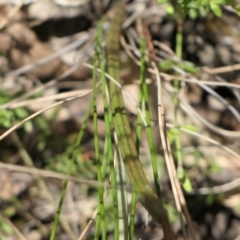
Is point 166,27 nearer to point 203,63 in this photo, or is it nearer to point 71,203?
point 203,63

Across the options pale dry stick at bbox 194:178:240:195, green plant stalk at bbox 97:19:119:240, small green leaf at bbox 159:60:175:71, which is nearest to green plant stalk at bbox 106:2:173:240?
green plant stalk at bbox 97:19:119:240

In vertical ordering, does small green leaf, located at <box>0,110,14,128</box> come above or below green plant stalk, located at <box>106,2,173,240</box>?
above

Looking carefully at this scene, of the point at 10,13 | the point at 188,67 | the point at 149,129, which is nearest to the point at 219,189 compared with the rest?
the point at 188,67

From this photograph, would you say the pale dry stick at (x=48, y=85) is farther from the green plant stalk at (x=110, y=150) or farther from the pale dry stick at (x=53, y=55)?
the green plant stalk at (x=110, y=150)

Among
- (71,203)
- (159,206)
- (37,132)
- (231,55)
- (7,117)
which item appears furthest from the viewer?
(231,55)

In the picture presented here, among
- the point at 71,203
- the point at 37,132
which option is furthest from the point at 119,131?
the point at 37,132

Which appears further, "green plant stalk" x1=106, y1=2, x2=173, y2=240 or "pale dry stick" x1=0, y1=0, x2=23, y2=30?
"pale dry stick" x1=0, y1=0, x2=23, y2=30

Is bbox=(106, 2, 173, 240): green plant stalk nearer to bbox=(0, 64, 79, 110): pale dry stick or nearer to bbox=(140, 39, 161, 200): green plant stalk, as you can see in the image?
bbox=(140, 39, 161, 200): green plant stalk

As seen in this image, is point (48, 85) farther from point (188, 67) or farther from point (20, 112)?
point (188, 67)
